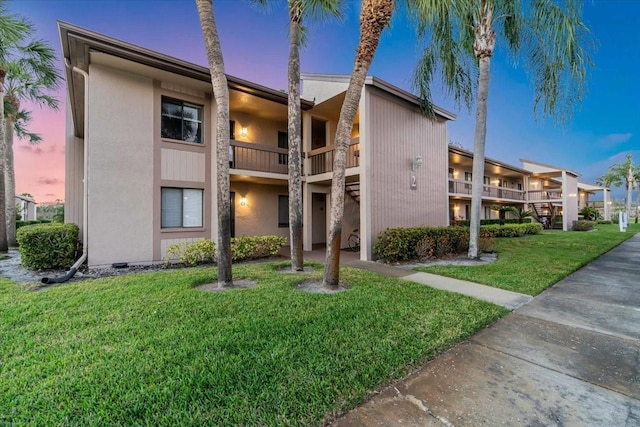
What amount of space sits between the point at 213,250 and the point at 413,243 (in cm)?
671

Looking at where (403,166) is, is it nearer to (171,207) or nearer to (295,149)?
(295,149)

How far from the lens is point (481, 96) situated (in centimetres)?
970

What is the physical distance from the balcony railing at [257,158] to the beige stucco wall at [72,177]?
7.98 m

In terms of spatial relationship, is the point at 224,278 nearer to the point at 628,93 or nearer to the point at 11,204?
the point at 11,204

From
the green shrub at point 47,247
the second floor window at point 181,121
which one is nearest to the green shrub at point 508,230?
the second floor window at point 181,121

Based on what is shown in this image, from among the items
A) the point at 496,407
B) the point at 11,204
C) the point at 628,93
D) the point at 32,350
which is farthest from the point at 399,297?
the point at 628,93

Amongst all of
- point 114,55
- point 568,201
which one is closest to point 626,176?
point 568,201

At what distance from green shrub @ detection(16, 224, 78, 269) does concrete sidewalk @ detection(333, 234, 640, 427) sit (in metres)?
9.46

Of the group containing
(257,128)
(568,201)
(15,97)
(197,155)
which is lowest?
(568,201)

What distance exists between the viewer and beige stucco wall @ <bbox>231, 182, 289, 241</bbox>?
12.2m

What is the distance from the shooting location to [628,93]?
3588 centimetres

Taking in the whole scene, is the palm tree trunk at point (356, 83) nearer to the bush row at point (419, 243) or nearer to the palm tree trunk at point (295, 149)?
the palm tree trunk at point (295, 149)

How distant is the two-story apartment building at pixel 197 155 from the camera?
816cm

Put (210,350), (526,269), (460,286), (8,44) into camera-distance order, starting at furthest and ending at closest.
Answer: (8,44), (526,269), (460,286), (210,350)
